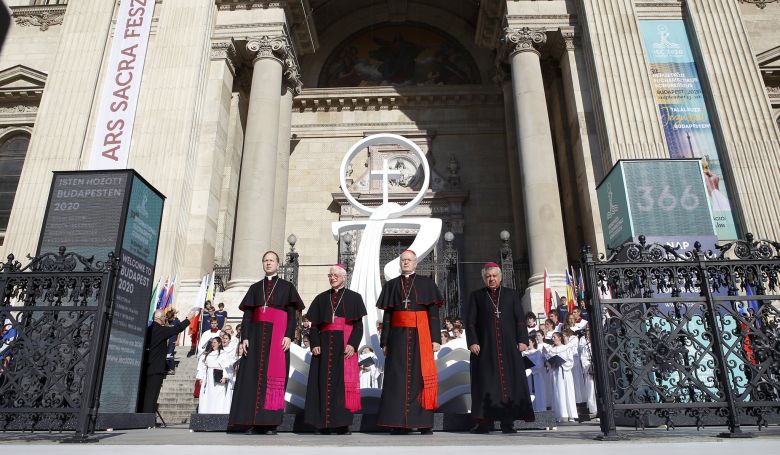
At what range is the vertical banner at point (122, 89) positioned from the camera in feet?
39.3

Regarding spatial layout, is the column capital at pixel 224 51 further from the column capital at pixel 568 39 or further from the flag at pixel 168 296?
the column capital at pixel 568 39

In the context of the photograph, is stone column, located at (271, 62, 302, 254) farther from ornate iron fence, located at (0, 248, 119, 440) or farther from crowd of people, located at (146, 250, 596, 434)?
ornate iron fence, located at (0, 248, 119, 440)

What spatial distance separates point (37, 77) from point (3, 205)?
474 cm

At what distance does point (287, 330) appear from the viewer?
20.4 ft

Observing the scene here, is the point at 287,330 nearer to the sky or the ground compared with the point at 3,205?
nearer to the ground

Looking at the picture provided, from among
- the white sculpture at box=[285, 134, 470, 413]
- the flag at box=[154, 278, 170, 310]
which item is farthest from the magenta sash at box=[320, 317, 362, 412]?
the flag at box=[154, 278, 170, 310]

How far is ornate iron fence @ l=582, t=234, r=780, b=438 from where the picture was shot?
479 cm

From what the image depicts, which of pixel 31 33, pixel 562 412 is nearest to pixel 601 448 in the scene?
pixel 562 412

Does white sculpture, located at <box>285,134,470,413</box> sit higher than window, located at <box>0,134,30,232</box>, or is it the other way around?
window, located at <box>0,134,30,232</box>

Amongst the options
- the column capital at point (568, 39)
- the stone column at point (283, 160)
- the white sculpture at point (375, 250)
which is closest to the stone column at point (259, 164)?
the stone column at point (283, 160)

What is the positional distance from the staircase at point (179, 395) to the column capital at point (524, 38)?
12.4m

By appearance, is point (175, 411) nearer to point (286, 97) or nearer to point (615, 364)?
point (615, 364)

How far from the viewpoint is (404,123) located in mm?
21469

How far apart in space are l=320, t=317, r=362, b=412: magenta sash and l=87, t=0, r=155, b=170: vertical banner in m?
7.93
